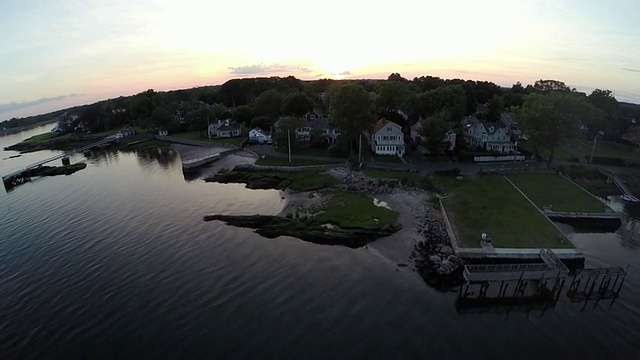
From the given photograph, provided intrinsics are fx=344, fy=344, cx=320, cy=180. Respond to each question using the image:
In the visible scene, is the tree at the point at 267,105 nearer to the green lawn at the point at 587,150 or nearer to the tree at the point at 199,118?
the tree at the point at 199,118

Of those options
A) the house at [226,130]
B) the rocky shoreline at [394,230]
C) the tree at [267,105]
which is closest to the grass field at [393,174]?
the rocky shoreline at [394,230]

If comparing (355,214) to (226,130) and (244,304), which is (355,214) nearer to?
(244,304)

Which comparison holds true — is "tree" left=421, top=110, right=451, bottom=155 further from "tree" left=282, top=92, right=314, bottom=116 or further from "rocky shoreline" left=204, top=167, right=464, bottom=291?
"tree" left=282, top=92, right=314, bottom=116

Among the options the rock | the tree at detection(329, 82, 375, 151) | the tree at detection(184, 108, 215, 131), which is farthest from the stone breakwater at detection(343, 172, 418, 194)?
the tree at detection(184, 108, 215, 131)

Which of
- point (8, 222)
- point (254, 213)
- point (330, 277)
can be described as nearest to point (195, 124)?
point (8, 222)

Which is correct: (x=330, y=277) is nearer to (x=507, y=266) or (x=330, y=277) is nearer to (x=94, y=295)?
(x=507, y=266)
